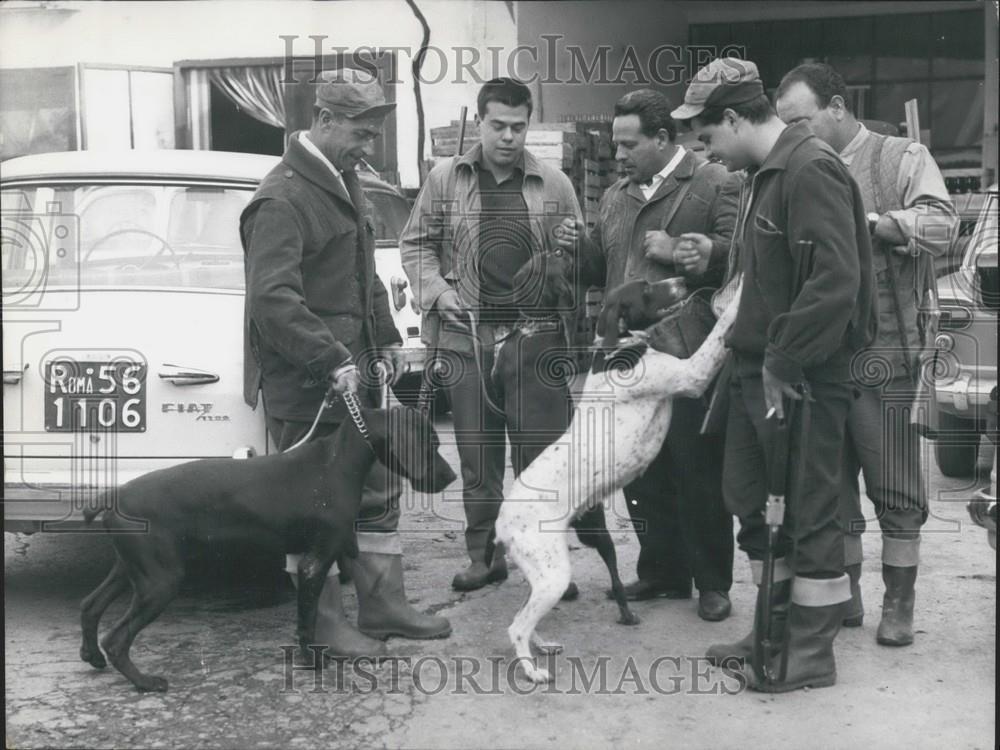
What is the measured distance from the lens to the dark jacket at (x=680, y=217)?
4.84m

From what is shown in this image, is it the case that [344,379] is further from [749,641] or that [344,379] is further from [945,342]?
[945,342]

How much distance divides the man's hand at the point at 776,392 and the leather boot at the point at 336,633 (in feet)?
5.62

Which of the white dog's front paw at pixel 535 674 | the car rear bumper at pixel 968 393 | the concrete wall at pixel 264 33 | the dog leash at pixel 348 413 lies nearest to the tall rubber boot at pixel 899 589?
the white dog's front paw at pixel 535 674

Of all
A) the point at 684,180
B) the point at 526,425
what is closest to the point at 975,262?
the point at 684,180

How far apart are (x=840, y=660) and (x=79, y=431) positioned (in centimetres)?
308

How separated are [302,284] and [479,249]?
3.49 feet

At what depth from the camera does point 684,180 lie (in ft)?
16.3

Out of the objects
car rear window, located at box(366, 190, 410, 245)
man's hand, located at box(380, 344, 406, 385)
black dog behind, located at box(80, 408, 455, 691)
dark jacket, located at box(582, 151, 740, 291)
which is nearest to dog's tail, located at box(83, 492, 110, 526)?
black dog behind, located at box(80, 408, 455, 691)

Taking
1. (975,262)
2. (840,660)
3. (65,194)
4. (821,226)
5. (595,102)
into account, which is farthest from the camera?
(595,102)

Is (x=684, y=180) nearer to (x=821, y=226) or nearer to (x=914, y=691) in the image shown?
(x=821, y=226)

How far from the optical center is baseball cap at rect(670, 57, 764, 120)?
411cm

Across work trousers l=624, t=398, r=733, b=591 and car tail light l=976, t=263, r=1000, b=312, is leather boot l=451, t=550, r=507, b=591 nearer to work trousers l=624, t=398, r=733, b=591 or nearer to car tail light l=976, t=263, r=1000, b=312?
work trousers l=624, t=398, r=733, b=591

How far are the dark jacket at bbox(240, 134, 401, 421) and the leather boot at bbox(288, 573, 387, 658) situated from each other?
68cm

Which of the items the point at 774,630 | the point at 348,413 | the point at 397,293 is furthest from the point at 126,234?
the point at 774,630
